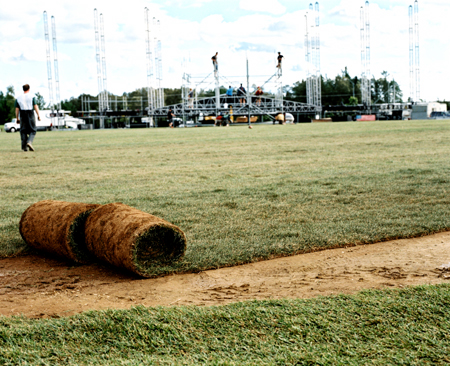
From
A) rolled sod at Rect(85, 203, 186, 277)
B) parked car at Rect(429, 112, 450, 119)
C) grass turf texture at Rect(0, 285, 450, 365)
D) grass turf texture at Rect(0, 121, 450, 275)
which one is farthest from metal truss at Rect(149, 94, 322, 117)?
grass turf texture at Rect(0, 285, 450, 365)

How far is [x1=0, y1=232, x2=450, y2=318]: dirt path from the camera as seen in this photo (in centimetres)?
429

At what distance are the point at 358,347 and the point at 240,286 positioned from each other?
1.61 m

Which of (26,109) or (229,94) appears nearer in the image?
(26,109)

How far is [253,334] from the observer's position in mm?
3373

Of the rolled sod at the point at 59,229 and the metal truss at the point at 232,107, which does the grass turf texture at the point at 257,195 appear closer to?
the rolled sod at the point at 59,229

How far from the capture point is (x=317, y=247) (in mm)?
5898

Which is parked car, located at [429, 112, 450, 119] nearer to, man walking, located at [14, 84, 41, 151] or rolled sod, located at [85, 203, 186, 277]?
man walking, located at [14, 84, 41, 151]

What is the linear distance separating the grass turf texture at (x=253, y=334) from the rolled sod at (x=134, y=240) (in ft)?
3.79

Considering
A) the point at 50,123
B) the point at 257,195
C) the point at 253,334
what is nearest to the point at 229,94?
the point at 50,123

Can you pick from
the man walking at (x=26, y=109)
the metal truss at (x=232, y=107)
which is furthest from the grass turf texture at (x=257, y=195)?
the metal truss at (x=232, y=107)

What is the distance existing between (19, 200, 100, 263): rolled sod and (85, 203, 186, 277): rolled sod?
0.17 m

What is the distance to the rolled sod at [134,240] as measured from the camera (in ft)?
16.3

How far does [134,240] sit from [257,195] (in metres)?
4.56

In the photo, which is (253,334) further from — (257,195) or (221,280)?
(257,195)
